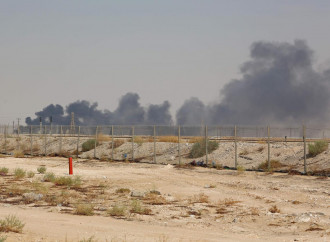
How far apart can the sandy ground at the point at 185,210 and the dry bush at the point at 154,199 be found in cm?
13

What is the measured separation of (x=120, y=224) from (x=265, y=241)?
395 centimetres

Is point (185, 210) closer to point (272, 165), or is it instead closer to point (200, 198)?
point (200, 198)

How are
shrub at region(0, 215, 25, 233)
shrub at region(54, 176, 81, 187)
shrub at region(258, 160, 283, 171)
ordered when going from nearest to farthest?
shrub at region(0, 215, 25, 233)
shrub at region(54, 176, 81, 187)
shrub at region(258, 160, 283, 171)

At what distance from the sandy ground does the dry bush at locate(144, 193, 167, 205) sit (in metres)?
0.13

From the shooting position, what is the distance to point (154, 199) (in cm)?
1947

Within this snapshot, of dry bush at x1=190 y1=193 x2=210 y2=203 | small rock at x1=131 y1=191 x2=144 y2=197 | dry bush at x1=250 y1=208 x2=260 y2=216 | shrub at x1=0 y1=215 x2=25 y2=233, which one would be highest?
shrub at x1=0 y1=215 x2=25 y2=233

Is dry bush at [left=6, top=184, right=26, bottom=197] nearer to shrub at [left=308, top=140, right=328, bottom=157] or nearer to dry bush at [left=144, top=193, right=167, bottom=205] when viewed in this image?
dry bush at [left=144, top=193, right=167, bottom=205]

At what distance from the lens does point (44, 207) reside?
17.4 meters

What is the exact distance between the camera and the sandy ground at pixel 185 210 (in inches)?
503

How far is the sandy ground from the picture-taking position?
12773 millimetres

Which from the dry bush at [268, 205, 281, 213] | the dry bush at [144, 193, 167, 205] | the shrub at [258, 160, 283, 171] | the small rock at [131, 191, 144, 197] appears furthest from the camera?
the shrub at [258, 160, 283, 171]

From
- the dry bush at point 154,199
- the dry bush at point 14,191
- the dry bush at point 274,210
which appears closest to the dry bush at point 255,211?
the dry bush at point 274,210

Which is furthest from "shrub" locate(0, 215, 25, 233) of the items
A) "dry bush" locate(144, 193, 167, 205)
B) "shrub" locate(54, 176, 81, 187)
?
"shrub" locate(54, 176, 81, 187)

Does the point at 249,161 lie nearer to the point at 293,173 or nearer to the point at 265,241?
the point at 293,173
